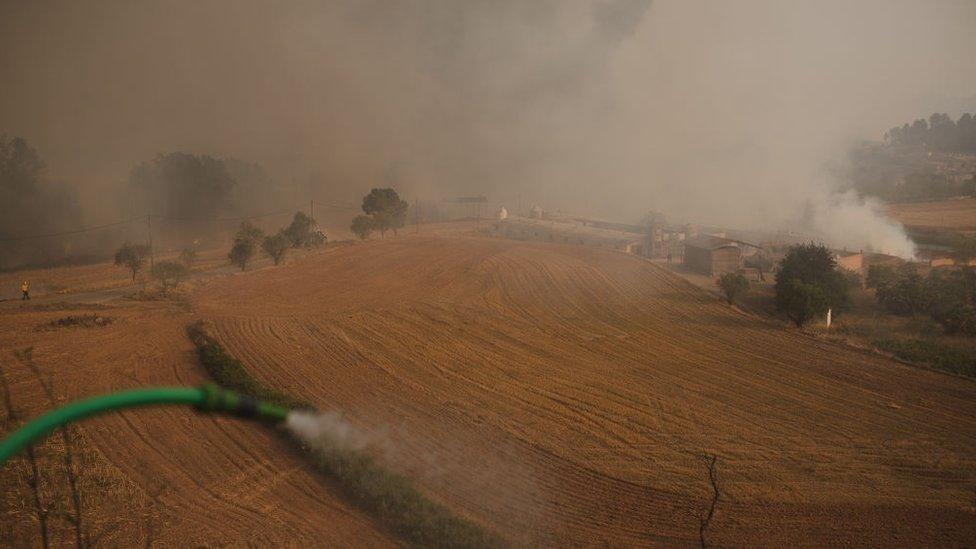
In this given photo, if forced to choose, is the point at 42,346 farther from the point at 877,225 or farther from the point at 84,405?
the point at 877,225

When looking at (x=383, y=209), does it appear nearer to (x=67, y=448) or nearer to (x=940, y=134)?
(x=67, y=448)

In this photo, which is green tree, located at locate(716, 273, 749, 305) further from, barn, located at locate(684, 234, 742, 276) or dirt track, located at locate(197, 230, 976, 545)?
barn, located at locate(684, 234, 742, 276)

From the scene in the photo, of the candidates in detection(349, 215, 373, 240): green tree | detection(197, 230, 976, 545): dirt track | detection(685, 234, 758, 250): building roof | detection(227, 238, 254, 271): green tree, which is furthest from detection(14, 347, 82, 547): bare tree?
detection(349, 215, 373, 240): green tree

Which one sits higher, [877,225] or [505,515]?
[877,225]

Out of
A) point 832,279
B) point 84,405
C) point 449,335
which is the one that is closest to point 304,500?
point 84,405

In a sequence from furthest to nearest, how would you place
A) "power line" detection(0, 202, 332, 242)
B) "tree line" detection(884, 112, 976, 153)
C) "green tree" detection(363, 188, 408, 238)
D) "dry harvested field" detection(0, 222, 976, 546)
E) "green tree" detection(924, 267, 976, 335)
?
"tree line" detection(884, 112, 976, 153), "green tree" detection(363, 188, 408, 238), "power line" detection(0, 202, 332, 242), "green tree" detection(924, 267, 976, 335), "dry harvested field" detection(0, 222, 976, 546)

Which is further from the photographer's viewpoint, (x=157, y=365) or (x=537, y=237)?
(x=537, y=237)
